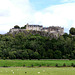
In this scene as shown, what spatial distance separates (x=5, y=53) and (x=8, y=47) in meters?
9.14

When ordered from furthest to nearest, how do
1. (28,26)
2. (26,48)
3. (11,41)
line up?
1. (28,26)
2. (11,41)
3. (26,48)

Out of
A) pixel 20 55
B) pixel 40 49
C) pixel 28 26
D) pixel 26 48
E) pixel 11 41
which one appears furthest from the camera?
pixel 28 26

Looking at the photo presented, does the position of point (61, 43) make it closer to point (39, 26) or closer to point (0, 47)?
point (0, 47)

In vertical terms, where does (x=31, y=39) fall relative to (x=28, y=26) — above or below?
below

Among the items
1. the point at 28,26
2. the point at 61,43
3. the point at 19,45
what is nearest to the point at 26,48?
the point at 19,45

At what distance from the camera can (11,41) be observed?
9806 cm

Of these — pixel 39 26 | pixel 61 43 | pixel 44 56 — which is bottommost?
pixel 44 56

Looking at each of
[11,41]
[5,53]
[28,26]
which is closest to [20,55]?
[5,53]

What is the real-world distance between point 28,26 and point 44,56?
80.6 meters

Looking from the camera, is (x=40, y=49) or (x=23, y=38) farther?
(x=23, y=38)

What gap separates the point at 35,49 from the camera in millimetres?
89062

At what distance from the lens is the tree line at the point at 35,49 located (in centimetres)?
7981

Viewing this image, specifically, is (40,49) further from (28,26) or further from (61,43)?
(28,26)

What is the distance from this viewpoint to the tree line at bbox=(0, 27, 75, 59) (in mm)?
79812
